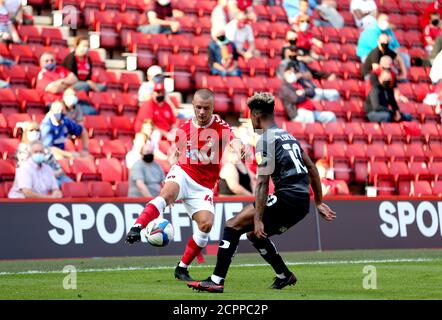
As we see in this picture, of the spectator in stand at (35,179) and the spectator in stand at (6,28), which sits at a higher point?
the spectator in stand at (6,28)

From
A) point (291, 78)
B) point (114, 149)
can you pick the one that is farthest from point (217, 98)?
point (114, 149)

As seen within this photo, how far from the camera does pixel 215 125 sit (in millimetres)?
12125

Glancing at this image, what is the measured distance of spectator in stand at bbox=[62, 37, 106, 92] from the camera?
2011cm

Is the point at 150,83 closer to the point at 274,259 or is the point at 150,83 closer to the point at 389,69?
the point at 389,69

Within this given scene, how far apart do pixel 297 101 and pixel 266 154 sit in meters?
12.1

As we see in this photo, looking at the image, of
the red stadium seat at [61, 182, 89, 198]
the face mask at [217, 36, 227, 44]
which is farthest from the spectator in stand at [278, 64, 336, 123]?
the red stadium seat at [61, 182, 89, 198]

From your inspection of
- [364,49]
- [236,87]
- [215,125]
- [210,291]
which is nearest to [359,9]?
[364,49]

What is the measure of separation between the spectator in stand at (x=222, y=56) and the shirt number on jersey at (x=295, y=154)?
11.8 meters

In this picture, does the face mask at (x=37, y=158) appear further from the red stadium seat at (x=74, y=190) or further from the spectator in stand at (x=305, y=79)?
the spectator in stand at (x=305, y=79)

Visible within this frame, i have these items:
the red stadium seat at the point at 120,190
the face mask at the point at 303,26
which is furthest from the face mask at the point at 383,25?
the red stadium seat at the point at 120,190

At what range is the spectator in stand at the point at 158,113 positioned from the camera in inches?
793

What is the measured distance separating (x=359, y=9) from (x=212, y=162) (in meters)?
16.4

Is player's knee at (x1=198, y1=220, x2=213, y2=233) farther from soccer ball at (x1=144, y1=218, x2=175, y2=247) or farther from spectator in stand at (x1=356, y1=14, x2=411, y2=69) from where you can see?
spectator in stand at (x1=356, y1=14, x2=411, y2=69)
